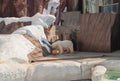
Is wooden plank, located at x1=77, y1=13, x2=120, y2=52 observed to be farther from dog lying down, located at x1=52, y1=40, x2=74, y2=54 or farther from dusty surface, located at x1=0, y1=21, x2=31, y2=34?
dusty surface, located at x1=0, y1=21, x2=31, y2=34

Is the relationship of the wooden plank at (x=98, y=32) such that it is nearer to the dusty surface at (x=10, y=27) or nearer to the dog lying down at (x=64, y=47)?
the dog lying down at (x=64, y=47)

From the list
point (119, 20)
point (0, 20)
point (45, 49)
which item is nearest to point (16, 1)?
point (0, 20)

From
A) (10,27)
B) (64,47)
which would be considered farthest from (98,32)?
(10,27)

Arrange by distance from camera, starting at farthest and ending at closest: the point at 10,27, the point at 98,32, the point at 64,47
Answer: the point at 10,27 < the point at 98,32 < the point at 64,47

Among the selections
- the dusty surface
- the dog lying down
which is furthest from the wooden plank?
the dusty surface

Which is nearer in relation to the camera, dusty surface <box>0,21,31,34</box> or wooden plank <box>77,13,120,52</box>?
wooden plank <box>77,13,120,52</box>

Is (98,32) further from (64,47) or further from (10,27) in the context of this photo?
(10,27)

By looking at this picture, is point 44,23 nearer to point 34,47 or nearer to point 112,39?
point 34,47

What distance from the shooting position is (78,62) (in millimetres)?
4812

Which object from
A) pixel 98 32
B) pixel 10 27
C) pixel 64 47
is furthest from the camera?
pixel 10 27

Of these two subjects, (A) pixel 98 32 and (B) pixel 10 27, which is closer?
(A) pixel 98 32

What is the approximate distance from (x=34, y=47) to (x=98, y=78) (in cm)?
192

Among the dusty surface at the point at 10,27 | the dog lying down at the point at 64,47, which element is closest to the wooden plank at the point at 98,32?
the dog lying down at the point at 64,47

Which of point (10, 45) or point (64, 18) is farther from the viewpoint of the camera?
point (64, 18)
